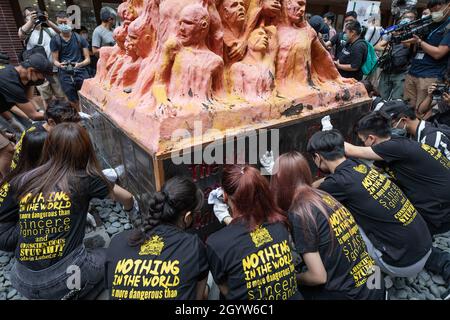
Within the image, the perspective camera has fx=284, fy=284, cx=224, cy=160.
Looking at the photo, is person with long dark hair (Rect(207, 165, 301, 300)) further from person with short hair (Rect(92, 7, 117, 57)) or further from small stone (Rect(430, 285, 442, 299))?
person with short hair (Rect(92, 7, 117, 57))

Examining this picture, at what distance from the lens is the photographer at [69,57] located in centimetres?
491

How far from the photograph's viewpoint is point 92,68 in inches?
237

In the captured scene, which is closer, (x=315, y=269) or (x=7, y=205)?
(x=315, y=269)

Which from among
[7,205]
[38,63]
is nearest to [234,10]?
[38,63]

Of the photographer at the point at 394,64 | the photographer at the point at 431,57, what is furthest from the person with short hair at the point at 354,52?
the photographer at the point at 394,64

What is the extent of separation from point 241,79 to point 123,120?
1.22 metres

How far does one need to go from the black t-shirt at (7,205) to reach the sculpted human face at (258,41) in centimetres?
248

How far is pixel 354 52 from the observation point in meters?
4.70

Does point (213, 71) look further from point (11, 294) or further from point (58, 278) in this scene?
point (11, 294)

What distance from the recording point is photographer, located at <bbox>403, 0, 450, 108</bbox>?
4.15 meters

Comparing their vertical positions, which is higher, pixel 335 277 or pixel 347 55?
pixel 347 55

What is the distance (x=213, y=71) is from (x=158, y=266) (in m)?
1.79

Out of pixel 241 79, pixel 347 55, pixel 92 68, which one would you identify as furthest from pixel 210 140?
pixel 92 68

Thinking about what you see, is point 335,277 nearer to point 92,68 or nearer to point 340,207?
point 340,207
